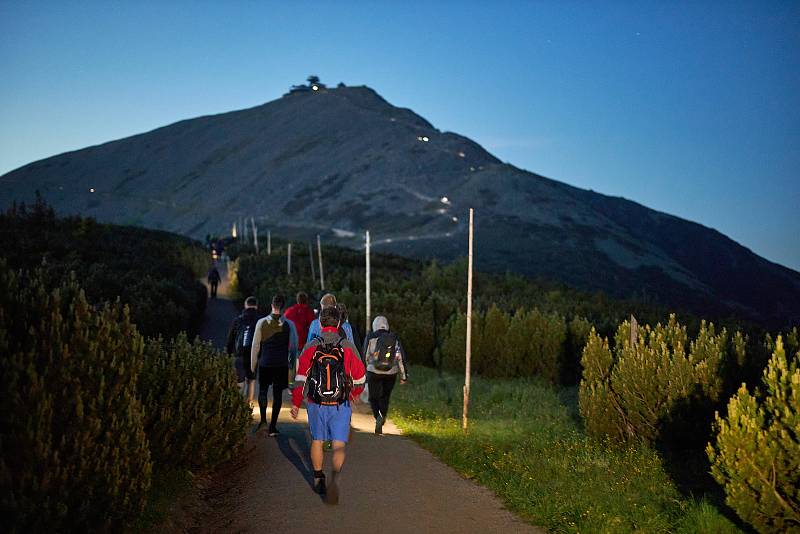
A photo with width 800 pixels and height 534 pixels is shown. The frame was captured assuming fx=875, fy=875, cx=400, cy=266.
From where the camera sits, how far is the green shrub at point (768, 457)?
629 cm

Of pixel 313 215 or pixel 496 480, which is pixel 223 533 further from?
pixel 313 215

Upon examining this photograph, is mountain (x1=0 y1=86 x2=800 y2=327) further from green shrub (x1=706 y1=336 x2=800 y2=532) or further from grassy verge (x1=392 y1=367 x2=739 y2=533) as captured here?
green shrub (x1=706 y1=336 x2=800 y2=532)

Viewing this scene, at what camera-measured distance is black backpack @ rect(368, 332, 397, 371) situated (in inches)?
480

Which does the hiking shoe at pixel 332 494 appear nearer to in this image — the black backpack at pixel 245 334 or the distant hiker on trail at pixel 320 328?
the distant hiker on trail at pixel 320 328

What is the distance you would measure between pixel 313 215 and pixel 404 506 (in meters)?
146

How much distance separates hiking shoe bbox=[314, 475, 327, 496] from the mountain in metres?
89.8

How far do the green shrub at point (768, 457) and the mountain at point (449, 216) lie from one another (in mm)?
90137

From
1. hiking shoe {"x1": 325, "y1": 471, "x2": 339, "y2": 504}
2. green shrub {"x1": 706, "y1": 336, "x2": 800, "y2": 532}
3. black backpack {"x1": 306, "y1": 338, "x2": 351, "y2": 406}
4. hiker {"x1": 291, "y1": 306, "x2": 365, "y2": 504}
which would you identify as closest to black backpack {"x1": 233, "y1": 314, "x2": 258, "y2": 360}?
hiker {"x1": 291, "y1": 306, "x2": 365, "y2": 504}

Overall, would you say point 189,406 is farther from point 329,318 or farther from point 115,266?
point 115,266

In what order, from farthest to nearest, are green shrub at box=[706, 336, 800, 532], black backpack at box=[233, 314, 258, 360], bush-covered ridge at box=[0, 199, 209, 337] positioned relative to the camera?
bush-covered ridge at box=[0, 199, 209, 337]
black backpack at box=[233, 314, 258, 360]
green shrub at box=[706, 336, 800, 532]

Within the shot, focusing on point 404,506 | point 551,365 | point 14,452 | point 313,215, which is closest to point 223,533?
point 404,506

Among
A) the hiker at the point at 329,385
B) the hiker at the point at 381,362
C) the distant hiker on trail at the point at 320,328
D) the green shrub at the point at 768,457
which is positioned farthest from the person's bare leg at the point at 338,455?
the hiker at the point at 381,362

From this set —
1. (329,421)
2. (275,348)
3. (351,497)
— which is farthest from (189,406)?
(275,348)

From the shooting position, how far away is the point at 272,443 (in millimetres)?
11117
